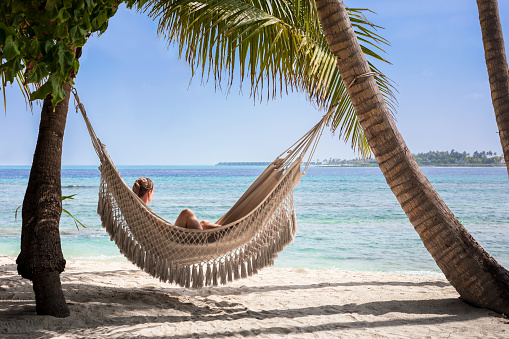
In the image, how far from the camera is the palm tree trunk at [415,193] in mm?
2113

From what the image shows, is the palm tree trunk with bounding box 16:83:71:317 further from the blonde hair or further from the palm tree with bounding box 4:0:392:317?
the blonde hair

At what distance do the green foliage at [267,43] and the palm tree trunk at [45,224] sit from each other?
0.98 metres

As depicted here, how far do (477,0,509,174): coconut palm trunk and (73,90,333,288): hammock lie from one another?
128 centimetres

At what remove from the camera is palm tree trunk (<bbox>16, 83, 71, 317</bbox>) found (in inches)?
71.3

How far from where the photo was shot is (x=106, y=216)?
2.28 meters

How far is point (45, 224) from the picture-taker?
186 cm

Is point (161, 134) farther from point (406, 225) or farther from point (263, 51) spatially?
point (263, 51)

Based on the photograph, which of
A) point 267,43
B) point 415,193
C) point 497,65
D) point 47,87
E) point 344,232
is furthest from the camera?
point 344,232

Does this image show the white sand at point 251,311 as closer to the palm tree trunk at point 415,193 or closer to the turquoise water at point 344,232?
the palm tree trunk at point 415,193

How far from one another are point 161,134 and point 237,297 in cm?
3226

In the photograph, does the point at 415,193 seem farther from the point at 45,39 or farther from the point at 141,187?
the point at 45,39


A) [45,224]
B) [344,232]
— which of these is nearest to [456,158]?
[344,232]

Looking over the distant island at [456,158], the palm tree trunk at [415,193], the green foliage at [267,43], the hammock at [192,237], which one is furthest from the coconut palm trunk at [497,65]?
the distant island at [456,158]

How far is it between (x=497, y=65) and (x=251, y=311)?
1.96 meters
